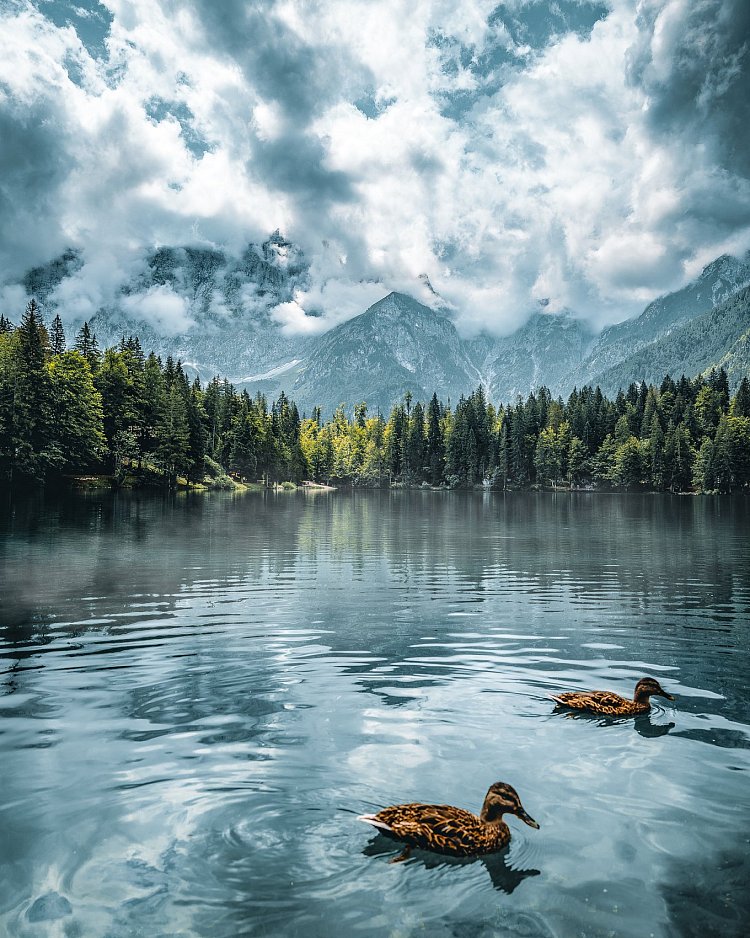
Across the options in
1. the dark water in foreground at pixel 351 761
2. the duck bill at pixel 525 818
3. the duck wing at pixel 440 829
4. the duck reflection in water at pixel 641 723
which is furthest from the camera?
the duck reflection in water at pixel 641 723

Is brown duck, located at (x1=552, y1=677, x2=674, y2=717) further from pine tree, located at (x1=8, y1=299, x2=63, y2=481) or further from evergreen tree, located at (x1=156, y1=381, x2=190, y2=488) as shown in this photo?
evergreen tree, located at (x1=156, y1=381, x2=190, y2=488)

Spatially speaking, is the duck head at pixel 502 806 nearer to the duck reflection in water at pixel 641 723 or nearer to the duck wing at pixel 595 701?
the duck reflection in water at pixel 641 723

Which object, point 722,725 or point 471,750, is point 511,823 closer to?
point 471,750

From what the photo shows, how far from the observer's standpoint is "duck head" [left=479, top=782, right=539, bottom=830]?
697 cm

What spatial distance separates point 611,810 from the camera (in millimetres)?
7797

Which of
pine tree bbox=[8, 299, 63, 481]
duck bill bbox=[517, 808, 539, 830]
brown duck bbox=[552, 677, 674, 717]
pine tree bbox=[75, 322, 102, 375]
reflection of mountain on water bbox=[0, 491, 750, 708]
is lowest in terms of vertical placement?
duck bill bbox=[517, 808, 539, 830]

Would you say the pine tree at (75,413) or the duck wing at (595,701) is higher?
the pine tree at (75,413)

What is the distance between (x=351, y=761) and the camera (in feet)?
29.9

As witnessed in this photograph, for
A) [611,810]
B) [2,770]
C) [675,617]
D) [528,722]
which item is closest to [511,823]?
[611,810]

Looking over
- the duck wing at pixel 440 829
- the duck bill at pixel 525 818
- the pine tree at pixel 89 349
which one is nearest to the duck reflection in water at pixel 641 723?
the duck bill at pixel 525 818

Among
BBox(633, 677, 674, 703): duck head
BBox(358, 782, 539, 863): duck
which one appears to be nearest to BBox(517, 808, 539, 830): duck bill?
BBox(358, 782, 539, 863): duck

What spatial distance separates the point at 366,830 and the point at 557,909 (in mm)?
2331

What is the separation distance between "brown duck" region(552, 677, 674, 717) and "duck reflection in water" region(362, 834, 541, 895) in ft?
16.1

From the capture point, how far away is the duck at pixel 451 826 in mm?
6703
